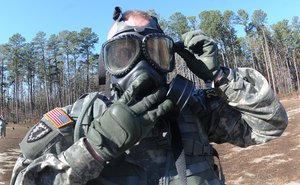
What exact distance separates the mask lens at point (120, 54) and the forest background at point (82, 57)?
56637 millimetres

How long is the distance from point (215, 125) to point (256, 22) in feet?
212

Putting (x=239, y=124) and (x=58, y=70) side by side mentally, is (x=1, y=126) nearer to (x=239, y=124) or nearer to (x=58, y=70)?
(x=239, y=124)

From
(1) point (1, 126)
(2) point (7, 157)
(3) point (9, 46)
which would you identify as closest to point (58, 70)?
(3) point (9, 46)

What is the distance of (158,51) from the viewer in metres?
1.96

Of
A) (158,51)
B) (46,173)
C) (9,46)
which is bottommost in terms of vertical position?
(46,173)

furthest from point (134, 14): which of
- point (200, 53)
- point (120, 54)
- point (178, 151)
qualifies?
point (178, 151)

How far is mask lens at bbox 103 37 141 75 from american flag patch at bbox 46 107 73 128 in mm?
352

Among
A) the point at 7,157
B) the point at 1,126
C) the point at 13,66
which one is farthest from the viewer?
the point at 13,66

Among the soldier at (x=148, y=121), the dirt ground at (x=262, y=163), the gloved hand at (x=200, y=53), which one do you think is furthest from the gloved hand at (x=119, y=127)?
the dirt ground at (x=262, y=163)

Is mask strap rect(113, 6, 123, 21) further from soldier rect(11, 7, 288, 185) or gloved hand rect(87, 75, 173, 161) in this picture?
gloved hand rect(87, 75, 173, 161)

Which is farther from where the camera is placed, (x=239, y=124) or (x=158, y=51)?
(x=239, y=124)

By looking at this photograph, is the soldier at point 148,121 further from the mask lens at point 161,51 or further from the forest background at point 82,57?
the forest background at point 82,57

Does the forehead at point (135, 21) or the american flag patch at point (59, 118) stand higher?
the forehead at point (135, 21)

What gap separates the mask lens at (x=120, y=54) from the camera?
193 centimetres
